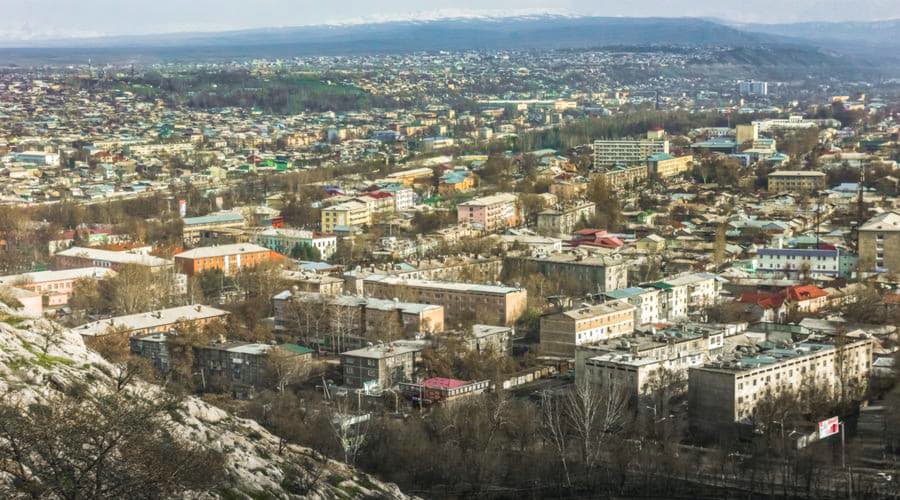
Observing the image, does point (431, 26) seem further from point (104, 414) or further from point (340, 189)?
point (104, 414)

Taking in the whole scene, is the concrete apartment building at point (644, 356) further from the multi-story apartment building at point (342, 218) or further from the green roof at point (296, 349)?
the multi-story apartment building at point (342, 218)

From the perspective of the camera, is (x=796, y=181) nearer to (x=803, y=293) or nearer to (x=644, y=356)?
(x=803, y=293)

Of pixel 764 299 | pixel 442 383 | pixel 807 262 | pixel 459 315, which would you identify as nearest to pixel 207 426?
pixel 442 383

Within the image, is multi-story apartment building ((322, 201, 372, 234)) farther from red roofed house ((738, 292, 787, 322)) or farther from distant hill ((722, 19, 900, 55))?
distant hill ((722, 19, 900, 55))

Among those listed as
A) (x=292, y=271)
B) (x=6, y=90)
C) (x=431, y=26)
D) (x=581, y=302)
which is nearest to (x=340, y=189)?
(x=292, y=271)

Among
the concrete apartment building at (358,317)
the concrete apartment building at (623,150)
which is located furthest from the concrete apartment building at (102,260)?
the concrete apartment building at (623,150)
